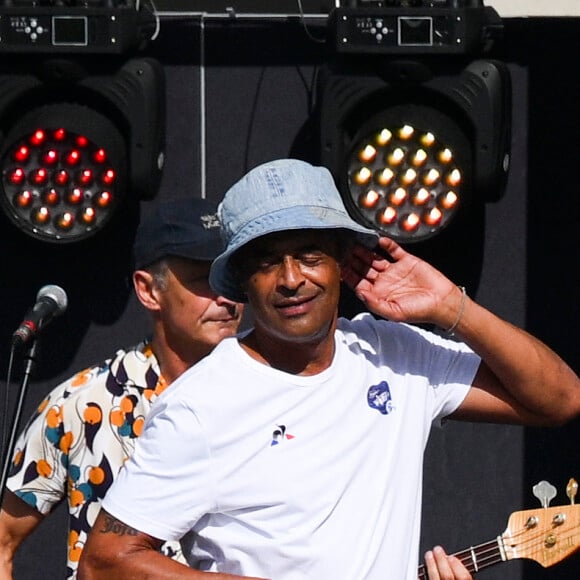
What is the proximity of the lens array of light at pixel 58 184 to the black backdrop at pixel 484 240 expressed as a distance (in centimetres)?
37

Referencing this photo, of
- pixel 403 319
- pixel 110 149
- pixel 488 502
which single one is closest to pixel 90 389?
pixel 110 149

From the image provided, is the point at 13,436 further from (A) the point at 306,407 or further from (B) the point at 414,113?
(B) the point at 414,113

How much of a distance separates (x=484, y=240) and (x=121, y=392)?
1.64 m

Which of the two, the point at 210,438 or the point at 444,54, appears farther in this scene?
the point at 444,54

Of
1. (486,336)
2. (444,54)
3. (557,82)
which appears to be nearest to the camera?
(486,336)

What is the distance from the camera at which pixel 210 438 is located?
316cm

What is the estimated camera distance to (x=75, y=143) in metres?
5.16

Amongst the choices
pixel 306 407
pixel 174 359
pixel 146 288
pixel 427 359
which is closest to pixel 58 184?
pixel 146 288

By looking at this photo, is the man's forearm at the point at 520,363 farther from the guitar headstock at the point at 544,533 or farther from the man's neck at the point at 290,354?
the guitar headstock at the point at 544,533

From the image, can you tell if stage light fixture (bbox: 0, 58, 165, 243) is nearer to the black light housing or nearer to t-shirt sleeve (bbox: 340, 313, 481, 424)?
the black light housing

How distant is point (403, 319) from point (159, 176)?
2.03 m

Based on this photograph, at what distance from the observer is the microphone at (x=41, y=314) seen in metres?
3.99

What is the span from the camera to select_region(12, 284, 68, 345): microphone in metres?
3.99

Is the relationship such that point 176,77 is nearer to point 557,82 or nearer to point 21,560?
point 557,82
